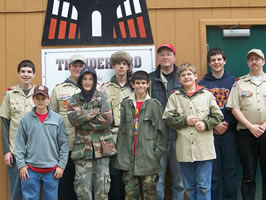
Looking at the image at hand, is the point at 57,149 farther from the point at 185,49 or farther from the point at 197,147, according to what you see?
the point at 185,49

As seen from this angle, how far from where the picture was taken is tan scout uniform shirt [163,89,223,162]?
396 cm

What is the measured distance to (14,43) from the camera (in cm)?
521

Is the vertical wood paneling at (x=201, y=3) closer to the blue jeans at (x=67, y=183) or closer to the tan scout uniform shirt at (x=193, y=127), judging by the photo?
the tan scout uniform shirt at (x=193, y=127)

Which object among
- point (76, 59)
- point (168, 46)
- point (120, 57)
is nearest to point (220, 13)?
point (168, 46)

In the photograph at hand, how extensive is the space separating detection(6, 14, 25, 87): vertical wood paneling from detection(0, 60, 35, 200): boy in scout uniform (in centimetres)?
52

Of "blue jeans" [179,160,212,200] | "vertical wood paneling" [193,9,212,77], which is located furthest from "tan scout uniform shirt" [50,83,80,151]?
"vertical wood paneling" [193,9,212,77]

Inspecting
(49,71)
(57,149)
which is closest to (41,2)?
(49,71)

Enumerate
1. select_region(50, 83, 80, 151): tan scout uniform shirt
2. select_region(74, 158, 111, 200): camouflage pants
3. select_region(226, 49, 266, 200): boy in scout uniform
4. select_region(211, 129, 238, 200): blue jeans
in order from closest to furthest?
select_region(74, 158, 111, 200): camouflage pants → select_region(226, 49, 266, 200): boy in scout uniform → select_region(211, 129, 238, 200): blue jeans → select_region(50, 83, 80, 151): tan scout uniform shirt

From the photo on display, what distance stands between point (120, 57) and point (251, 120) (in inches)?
75.7

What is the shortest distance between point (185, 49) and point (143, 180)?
84.4 inches

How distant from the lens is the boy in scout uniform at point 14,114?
4590 mm

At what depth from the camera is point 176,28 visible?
5.28 meters

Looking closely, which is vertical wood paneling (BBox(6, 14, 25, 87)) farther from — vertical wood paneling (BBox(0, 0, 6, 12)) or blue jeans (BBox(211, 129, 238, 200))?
blue jeans (BBox(211, 129, 238, 200))

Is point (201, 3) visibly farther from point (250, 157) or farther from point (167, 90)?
point (250, 157)
